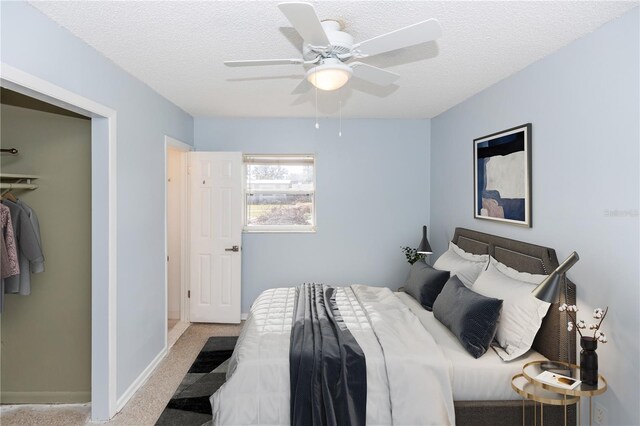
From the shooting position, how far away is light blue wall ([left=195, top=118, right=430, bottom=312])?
497 centimetres

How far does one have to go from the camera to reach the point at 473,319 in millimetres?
2543

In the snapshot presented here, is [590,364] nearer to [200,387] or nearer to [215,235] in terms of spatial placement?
[200,387]

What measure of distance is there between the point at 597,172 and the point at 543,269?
73 centimetres

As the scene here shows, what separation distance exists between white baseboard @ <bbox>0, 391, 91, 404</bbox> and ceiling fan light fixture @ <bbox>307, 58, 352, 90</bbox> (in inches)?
116

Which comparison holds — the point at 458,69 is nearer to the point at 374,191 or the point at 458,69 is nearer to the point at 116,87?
the point at 374,191

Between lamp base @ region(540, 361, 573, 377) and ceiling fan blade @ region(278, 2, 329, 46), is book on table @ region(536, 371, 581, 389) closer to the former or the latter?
lamp base @ region(540, 361, 573, 377)

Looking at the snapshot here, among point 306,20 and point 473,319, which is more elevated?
point 306,20

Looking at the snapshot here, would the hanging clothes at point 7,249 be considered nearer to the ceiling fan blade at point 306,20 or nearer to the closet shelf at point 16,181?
the closet shelf at point 16,181

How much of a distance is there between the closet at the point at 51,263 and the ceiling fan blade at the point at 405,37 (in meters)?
2.27

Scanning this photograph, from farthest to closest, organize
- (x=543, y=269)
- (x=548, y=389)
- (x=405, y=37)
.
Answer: (x=543, y=269) < (x=548, y=389) < (x=405, y=37)

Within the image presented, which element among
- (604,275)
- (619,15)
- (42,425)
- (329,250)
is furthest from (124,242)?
(619,15)

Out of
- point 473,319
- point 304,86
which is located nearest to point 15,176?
point 304,86

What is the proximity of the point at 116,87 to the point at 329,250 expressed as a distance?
303 centimetres

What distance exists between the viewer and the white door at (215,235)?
4.77 m
